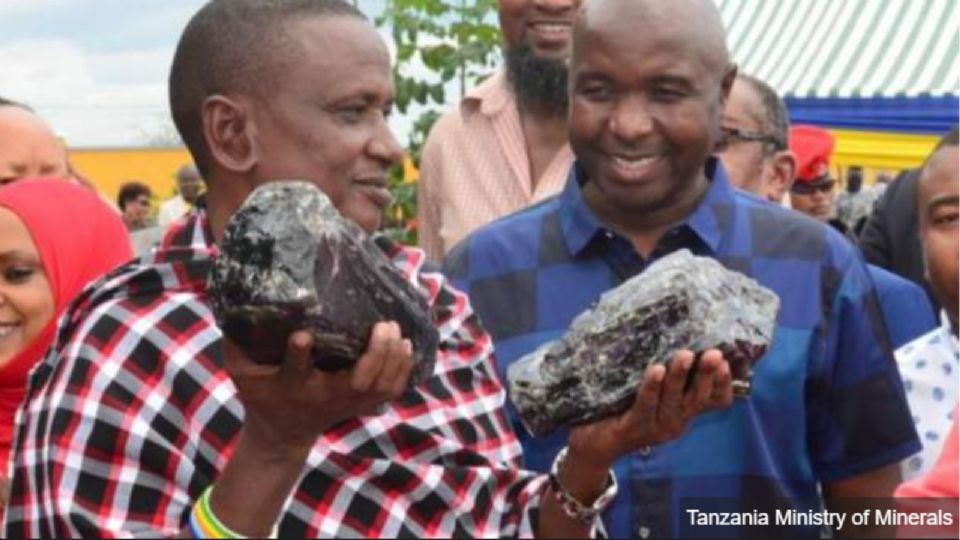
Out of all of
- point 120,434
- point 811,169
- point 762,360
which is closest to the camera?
point 120,434

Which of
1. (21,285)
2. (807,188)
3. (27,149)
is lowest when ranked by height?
(807,188)

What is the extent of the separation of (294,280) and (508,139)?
9.11ft

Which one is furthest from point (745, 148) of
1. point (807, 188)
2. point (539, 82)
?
point (807, 188)

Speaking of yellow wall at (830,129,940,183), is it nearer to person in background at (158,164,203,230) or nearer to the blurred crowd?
the blurred crowd

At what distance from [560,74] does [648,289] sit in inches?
94.6

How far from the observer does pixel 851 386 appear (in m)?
3.04

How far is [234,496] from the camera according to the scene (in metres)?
2.05

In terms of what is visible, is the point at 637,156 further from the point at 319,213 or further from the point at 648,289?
the point at 319,213

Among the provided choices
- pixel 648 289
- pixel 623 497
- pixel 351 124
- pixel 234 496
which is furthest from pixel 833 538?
pixel 234 496

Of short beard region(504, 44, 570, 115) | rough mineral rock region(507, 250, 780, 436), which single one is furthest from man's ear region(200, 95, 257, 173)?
short beard region(504, 44, 570, 115)

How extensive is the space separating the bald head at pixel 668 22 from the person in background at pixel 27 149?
Answer: 165cm

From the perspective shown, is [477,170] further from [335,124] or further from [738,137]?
[335,124]

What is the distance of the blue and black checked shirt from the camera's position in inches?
118

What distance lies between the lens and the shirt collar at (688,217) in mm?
3121
